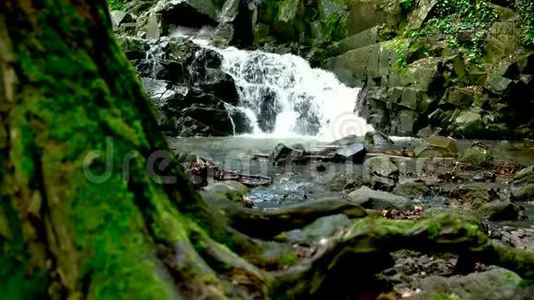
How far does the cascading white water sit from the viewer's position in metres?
21.8

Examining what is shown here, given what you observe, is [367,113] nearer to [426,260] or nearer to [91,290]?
[426,260]

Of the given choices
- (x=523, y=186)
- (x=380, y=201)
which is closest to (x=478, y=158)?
(x=523, y=186)

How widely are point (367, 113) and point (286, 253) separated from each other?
18.5 m

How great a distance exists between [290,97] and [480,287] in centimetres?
1914

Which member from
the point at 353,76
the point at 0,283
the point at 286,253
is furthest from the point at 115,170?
the point at 353,76

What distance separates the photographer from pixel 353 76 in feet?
75.2

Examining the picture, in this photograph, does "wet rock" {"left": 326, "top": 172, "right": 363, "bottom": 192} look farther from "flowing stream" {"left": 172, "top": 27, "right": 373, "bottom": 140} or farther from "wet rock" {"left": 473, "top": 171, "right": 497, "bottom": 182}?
"flowing stream" {"left": 172, "top": 27, "right": 373, "bottom": 140}

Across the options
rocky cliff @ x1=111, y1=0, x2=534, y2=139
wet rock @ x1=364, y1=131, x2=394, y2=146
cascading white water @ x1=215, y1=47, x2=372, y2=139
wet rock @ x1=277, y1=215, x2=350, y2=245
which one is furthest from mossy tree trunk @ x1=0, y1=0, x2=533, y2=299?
cascading white water @ x1=215, y1=47, x2=372, y2=139

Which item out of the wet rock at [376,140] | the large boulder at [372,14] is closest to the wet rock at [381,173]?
the wet rock at [376,140]

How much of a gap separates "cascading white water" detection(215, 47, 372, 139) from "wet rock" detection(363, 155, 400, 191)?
334 inches

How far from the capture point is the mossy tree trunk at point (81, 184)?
7.64 feet

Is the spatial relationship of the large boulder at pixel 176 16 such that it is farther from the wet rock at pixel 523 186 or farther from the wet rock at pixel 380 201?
the wet rock at pixel 380 201

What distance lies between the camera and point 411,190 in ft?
33.2

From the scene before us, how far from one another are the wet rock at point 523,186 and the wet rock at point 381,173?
232cm
